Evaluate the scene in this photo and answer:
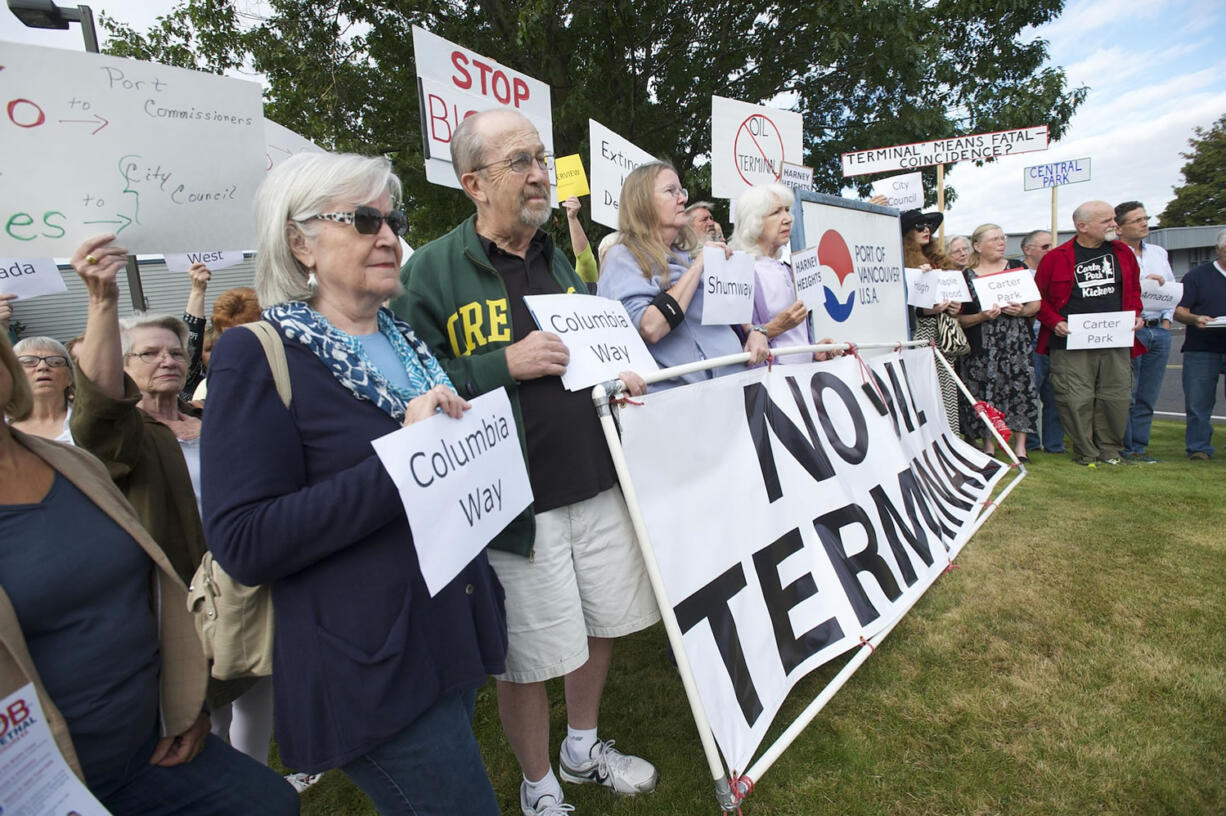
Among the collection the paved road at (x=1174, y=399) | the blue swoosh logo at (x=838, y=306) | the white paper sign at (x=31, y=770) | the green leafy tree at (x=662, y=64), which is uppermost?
the green leafy tree at (x=662, y=64)

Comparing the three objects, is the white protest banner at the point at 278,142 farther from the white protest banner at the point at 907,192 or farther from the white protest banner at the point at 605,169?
the white protest banner at the point at 907,192

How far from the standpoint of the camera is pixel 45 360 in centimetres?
253

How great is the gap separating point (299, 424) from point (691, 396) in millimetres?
1350

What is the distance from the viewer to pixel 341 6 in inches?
416

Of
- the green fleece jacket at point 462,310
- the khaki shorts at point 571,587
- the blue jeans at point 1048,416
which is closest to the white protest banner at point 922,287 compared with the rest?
the blue jeans at point 1048,416

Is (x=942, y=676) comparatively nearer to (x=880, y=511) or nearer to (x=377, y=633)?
(x=880, y=511)

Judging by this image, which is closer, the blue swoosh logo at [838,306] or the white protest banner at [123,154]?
the white protest banner at [123,154]

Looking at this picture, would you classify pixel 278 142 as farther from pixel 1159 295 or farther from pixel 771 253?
pixel 1159 295

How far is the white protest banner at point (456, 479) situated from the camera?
125 cm

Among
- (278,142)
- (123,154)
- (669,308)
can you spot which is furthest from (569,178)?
(123,154)

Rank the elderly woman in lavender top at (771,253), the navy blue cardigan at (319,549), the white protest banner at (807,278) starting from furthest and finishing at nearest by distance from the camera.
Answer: the elderly woman in lavender top at (771,253) → the white protest banner at (807,278) → the navy blue cardigan at (319,549)

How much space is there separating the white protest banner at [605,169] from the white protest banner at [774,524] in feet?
6.77

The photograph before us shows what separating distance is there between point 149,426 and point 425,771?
4.85 ft

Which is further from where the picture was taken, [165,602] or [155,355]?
[155,355]
